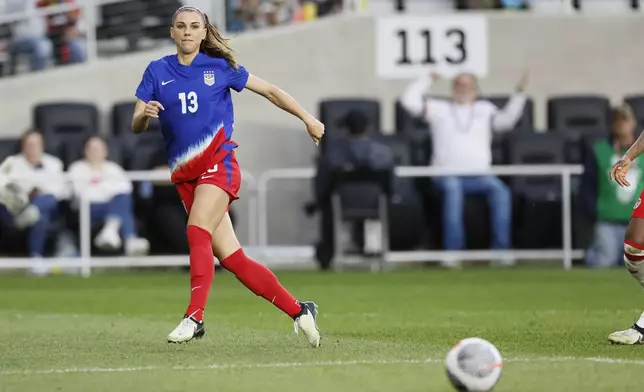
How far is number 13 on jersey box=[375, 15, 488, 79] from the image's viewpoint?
19453mm

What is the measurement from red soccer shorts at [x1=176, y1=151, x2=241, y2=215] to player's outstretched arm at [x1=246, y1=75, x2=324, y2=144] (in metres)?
A: 0.41

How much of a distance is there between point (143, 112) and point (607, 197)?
9609 millimetres

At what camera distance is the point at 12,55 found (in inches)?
827

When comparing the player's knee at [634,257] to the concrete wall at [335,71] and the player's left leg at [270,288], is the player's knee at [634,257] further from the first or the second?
the concrete wall at [335,71]

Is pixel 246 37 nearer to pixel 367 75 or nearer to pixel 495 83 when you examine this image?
pixel 367 75

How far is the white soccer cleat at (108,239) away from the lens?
17594 mm

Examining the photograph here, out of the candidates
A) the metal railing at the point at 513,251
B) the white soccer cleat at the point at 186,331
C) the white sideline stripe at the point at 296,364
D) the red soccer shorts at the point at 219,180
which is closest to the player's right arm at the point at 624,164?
the white sideline stripe at the point at 296,364

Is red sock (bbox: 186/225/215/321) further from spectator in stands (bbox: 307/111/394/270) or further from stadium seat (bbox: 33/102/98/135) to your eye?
stadium seat (bbox: 33/102/98/135)

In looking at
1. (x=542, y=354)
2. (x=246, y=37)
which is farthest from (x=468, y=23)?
(x=542, y=354)

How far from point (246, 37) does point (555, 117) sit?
14.1 feet

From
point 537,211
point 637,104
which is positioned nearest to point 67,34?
point 537,211

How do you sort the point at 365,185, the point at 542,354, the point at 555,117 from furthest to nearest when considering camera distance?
the point at 555,117 → the point at 365,185 → the point at 542,354

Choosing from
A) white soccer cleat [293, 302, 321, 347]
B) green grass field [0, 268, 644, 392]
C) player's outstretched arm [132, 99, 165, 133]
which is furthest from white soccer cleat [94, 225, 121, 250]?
white soccer cleat [293, 302, 321, 347]

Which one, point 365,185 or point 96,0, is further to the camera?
point 96,0
